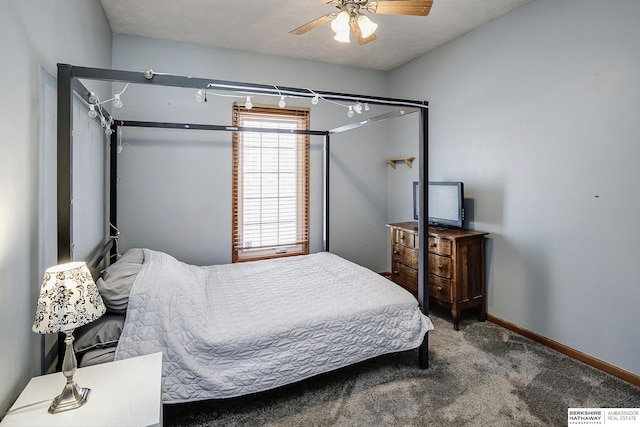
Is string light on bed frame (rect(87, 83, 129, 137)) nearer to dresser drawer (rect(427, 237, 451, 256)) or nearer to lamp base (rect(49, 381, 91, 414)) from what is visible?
lamp base (rect(49, 381, 91, 414))

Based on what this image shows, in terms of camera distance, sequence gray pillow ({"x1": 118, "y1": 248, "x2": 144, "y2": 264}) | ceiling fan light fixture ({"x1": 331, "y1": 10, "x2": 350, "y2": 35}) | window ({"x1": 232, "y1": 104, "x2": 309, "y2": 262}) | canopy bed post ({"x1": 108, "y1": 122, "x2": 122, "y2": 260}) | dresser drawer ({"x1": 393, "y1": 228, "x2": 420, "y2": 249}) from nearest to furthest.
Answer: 1. ceiling fan light fixture ({"x1": 331, "y1": 10, "x2": 350, "y2": 35})
2. gray pillow ({"x1": 118, "y1": 248, "x2": 144, "y2": 264})
3. canopy bed post ({"x1": 108, "y1": 122, "x2": 122, "y2": 260})
4. dresser drawer ({"x1": 393, "y1": 228, "x2": 420, "y2": 249})
5. window ({"x1": 232, "y1": 104, "x2": 309, "y2": 262})

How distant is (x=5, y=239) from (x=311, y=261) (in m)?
2.32

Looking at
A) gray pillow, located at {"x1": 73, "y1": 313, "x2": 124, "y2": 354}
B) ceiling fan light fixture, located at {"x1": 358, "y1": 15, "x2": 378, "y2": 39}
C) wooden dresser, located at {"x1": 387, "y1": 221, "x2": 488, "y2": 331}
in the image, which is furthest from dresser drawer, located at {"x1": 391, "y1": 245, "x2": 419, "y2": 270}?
gray pillow, located at {"x1": 73, "y1": 313, "x2": 124, "y2": 354}

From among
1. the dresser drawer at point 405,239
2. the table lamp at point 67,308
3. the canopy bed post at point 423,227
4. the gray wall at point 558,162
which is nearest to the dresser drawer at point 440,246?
the dresser drawer at point 405,239

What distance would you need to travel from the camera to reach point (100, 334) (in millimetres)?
1661

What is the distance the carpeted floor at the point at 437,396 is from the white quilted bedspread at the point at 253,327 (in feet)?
0.72

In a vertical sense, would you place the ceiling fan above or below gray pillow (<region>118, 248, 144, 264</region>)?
above

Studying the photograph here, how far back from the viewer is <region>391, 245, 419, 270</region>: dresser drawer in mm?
3396

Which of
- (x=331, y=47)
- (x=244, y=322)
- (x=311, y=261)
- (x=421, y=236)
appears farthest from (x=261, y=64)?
(x=244, y=322)

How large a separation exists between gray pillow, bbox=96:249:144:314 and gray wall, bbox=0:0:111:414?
28 centimetres

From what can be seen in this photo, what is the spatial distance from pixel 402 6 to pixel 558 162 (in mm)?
1744

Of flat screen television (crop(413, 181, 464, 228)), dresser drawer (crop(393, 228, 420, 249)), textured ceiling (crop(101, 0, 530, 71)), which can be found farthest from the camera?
dresser drawer (crop(393, 228, 420, 249))

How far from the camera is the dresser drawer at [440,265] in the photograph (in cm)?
305

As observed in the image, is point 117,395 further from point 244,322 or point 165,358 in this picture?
A: point 244,322
